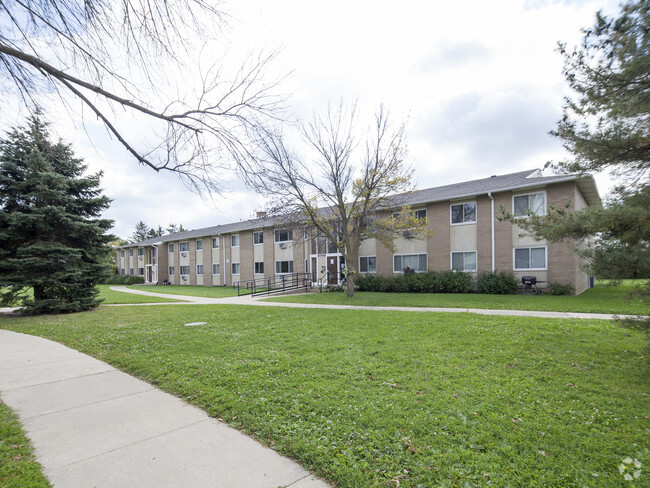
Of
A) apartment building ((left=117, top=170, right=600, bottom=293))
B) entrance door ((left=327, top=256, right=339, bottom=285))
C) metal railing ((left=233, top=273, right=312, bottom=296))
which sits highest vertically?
apartment building ((left=117, top=170, right=600, bottom=293))

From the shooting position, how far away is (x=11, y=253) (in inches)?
508

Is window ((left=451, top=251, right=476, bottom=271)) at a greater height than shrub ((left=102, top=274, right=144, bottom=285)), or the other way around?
window ((left=451, top=251, right=476, bottom=271))

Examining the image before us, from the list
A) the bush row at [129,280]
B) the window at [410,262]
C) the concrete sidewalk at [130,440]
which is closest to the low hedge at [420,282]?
the window at [410,262]

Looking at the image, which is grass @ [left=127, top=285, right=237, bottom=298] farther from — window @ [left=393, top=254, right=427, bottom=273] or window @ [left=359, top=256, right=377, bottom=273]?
window @ [left=393, top=254, right=427, bottom=273]

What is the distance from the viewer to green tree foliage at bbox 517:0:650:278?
171 inches

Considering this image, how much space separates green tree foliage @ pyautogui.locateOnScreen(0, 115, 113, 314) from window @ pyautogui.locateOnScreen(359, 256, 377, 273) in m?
15.4

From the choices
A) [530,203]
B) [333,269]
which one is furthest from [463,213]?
[333,269]

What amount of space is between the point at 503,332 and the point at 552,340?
91 cm

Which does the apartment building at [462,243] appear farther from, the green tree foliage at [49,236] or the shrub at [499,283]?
the green tree foliage at [49,236]

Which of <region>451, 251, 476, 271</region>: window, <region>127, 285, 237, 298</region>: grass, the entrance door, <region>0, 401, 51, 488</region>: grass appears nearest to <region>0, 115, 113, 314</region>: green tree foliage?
<region>127, 285, 237, 298</region>: grass

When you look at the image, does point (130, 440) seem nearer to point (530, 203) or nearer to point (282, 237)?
point (530, 203)

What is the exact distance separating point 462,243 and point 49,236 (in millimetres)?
20120

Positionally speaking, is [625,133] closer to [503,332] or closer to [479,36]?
[479,36]

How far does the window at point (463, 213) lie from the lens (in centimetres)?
1903
